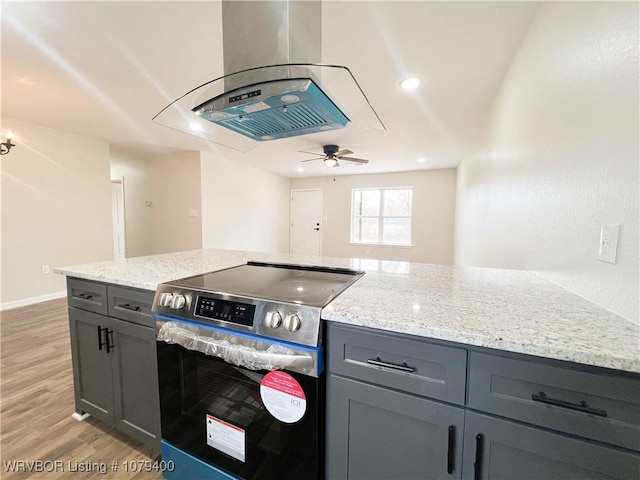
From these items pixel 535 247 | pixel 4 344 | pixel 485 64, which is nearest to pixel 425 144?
pixel 485 64

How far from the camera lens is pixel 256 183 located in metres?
6.15

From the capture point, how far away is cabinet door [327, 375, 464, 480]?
76 cm

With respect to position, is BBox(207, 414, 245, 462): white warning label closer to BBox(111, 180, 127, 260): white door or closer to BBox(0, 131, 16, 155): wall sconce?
BBox(0, 131, 16, 155): wall sconce

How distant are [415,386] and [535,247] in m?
1.18

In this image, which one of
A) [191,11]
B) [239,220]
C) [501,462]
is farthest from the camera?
[239,220]

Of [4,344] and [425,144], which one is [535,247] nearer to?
[425,144]

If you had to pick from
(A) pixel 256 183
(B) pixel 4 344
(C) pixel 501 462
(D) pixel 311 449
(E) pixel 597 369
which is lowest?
(B) pixel 4 344

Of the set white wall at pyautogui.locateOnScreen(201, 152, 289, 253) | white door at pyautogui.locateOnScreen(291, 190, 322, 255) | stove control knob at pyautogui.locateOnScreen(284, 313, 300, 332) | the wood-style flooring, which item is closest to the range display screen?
stove control knob at pyautogui.locateOnScreen(284, 313, 300, 332)

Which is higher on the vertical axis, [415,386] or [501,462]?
[415,386]

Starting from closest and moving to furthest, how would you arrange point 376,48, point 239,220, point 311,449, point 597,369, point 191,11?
point 597,369 < point 311,449 < point 191,11 < point 376,48 < point 239,220

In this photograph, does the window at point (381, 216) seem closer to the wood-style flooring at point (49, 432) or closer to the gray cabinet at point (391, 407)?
the wood-style flooring at point (49, 432)

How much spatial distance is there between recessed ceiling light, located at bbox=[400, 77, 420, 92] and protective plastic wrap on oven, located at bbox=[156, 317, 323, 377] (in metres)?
2.36

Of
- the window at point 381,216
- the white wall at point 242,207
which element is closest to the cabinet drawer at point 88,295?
the white wall at point 242,207

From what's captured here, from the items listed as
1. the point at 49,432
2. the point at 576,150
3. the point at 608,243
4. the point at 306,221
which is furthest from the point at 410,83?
the point at 306,221
